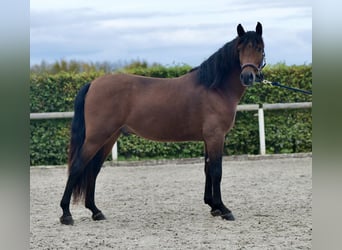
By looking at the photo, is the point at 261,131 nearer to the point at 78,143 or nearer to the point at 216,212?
the point at 216,212

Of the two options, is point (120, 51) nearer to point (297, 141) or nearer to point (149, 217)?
point (297, 141)

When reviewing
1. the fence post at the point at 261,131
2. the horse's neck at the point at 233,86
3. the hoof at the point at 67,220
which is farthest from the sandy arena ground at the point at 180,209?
the horse's neck at the point at 233,86

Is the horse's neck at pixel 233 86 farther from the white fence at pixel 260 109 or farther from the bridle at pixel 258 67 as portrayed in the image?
the white fence at pixel 260 109

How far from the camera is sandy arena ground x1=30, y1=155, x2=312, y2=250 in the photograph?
329cm

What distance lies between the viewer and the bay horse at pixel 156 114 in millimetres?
3842

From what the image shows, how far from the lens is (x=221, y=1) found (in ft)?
22.2

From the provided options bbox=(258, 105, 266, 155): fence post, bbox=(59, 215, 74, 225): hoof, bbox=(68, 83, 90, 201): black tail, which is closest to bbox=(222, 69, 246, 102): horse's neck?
bbox=(68, 83, 90, 201): black tail

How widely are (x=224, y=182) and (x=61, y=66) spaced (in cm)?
427

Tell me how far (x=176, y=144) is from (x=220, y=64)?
3769 mm

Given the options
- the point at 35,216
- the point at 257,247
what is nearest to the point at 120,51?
the point at 35,216

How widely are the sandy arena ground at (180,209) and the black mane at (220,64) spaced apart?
3.75ft

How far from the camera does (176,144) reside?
297 inches

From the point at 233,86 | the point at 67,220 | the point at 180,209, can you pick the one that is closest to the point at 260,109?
the point at 180,209

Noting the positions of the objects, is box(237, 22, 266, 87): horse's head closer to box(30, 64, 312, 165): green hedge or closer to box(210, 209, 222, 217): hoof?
box(210, 209, 222, 217): hoof
